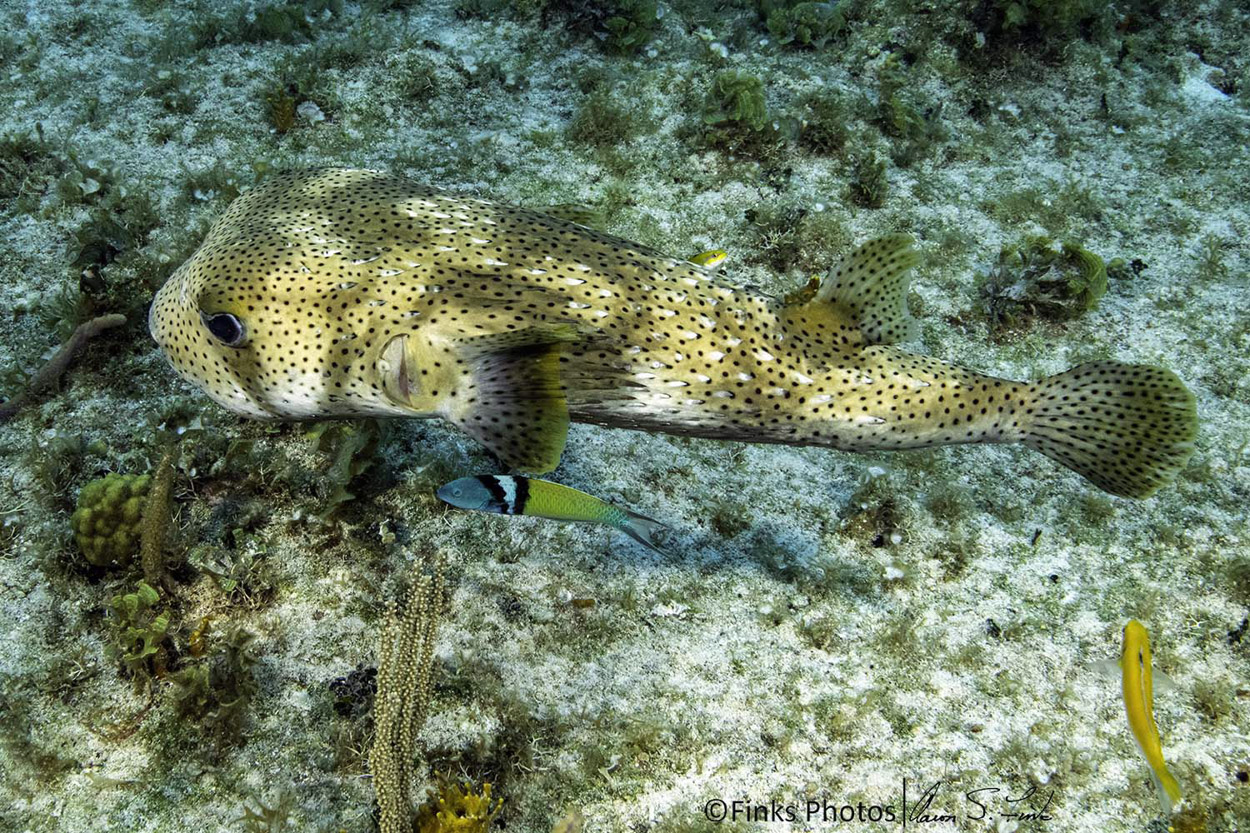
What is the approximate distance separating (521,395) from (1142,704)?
10.2 feet

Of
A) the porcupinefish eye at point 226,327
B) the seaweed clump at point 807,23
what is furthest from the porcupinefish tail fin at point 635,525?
the seaweed clump at point 807,23

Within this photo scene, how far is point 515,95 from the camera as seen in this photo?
23.2 feet

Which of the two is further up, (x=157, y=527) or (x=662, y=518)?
(x=157, y=527)

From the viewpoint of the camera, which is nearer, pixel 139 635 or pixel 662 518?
pixel 139 635

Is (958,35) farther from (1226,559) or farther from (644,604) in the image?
(644,604)

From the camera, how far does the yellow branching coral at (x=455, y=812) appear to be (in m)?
3.19

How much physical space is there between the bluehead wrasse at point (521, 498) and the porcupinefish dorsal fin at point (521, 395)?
0.67ft

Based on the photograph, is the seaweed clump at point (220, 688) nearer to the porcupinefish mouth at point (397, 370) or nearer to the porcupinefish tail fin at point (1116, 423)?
the porcupinefish mouth at point (397, 370)

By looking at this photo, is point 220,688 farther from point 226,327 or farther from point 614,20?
point 614,20

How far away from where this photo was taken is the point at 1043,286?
5.69 meters

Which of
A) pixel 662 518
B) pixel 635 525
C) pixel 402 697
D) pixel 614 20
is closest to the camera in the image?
pixel 402 697

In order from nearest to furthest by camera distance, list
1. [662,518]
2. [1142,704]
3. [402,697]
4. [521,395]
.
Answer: [521,395] < [1142,704] < [402,697] < [662,518]

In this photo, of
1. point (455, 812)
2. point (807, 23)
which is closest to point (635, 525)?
point (455, 812)

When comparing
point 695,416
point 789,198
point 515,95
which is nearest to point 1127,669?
point 695,416
